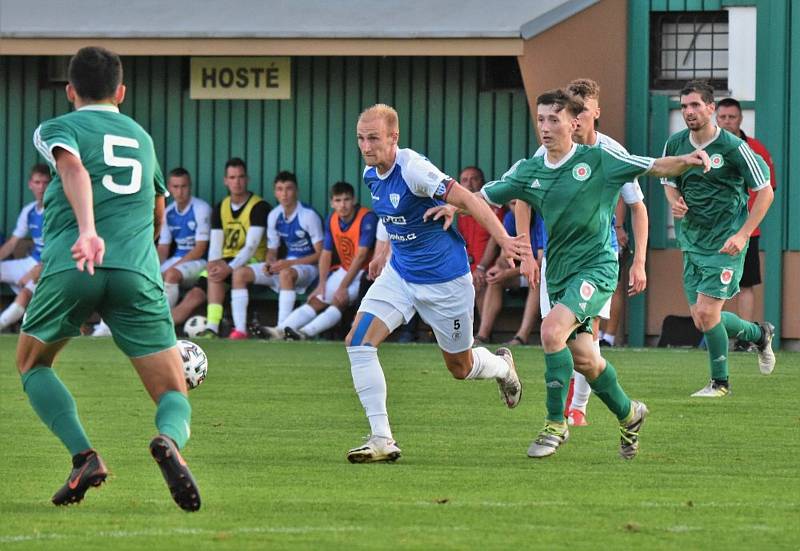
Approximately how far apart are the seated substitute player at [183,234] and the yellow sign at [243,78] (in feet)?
3.27

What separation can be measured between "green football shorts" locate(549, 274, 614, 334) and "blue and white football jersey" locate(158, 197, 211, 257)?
10.7 m

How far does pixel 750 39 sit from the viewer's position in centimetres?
1781

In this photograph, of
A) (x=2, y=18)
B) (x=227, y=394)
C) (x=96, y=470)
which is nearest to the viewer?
(x=96, y=470)

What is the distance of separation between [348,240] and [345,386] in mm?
5259

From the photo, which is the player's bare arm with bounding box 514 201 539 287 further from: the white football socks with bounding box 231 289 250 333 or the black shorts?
the white football socks with bounding box 231 289 250 333

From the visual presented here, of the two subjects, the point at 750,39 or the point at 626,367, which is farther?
the point at 750,39

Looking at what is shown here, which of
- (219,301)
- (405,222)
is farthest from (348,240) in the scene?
(405,222)

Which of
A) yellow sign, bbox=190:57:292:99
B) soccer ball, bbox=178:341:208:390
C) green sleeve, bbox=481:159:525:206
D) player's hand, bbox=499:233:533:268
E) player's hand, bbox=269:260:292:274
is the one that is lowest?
soccer ball, bbox=178:341:208:390

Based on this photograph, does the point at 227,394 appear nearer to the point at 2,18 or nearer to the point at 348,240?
the point at 348,240

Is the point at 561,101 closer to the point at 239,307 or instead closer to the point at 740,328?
the point at 740,328

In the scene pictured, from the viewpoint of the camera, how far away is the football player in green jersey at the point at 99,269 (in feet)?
22.5

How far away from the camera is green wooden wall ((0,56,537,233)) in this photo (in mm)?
19266

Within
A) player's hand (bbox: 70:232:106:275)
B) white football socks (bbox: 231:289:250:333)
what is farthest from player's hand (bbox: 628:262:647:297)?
white football socks (bbox: 231:289:250:333)

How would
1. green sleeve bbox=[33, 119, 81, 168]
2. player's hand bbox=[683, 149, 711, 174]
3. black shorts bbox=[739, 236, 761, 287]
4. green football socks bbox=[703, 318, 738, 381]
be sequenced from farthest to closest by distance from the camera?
black shorts bbox=[739, 236, 761, 287], green football socks bbox=[703, 318, 738, 381], player's hand bbox=[683, 149, 711, 174], green sleeve bbox=[33, 119, 81, 168]
